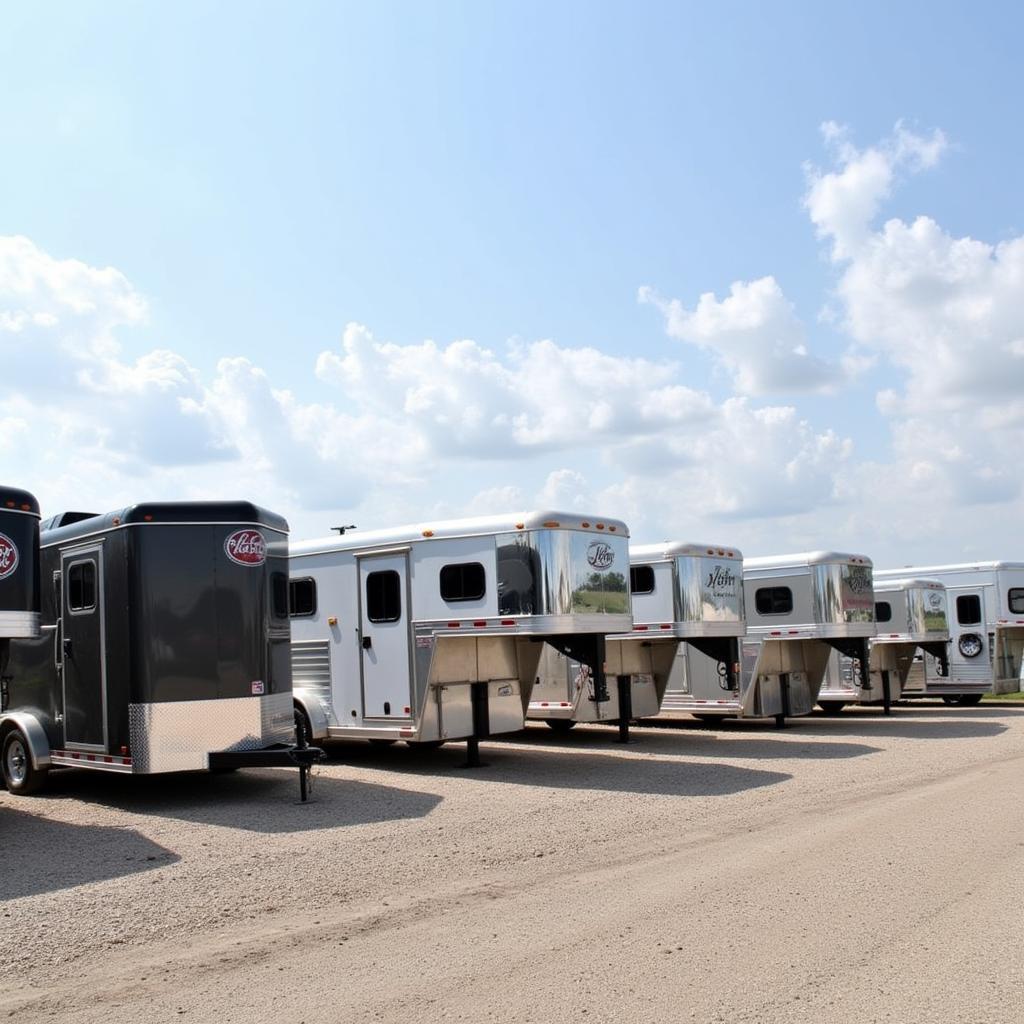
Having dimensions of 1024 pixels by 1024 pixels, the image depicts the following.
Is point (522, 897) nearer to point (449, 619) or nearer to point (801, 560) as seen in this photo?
point (449, 619)

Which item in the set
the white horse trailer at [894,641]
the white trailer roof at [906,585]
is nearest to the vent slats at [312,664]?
the white horse trailer at [894,641]

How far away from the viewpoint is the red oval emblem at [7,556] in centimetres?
935

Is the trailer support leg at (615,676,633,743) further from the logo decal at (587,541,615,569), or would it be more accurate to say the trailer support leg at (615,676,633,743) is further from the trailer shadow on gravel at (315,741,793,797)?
the logo decal at (587,541,615,569)

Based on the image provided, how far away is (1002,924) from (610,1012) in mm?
2468

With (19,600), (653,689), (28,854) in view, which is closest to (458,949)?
(28,854)

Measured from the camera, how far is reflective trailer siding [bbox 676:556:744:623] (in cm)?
1639

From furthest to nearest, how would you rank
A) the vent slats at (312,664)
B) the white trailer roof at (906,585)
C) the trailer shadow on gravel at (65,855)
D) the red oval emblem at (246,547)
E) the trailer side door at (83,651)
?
the white trailer roof at (906,585)
the vent slats at (312,664)
the red oval emblem at (246,547)
the trailer side door at (83,651)
the trailer shadow on gravel at (65,855)

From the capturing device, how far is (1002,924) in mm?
5992

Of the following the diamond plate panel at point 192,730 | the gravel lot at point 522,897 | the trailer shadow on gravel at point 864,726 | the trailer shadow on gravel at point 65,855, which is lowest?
the trailer shadow on gravel at point 864,726

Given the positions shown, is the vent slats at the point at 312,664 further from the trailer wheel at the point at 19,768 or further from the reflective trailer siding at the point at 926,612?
the reflective trailer siding at the point at 926,612

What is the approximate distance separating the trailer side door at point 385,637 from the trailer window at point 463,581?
55cm

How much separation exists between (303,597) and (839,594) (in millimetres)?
8755

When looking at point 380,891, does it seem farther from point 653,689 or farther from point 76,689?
point 653,689

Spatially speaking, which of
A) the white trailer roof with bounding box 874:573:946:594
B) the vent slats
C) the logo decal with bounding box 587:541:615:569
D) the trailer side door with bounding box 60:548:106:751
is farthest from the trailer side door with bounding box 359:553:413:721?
the white trailer roof with bounding box 874:573:946:594
